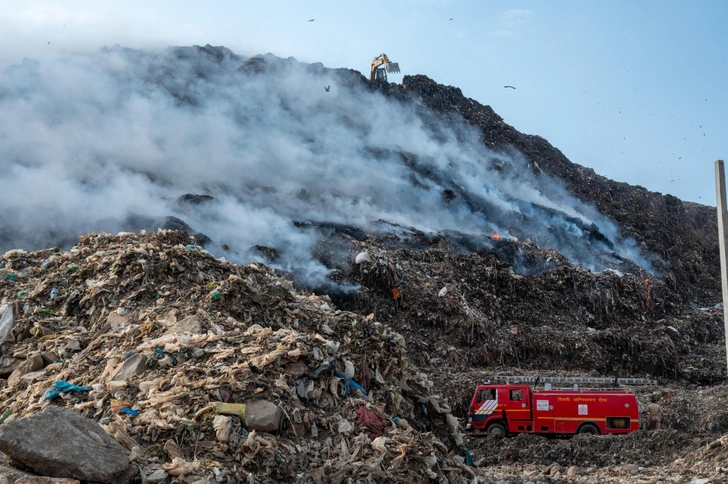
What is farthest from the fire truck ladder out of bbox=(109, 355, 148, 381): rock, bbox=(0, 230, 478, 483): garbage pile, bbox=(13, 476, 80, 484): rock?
bbox=(13, 476, 80, 484): rock

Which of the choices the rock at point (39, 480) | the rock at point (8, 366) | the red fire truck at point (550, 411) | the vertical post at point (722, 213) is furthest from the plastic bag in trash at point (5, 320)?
the vertical post at point (722, 213)

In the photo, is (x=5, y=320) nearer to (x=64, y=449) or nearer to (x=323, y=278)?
(x=64, y=449)

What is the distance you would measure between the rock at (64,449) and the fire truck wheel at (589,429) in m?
8.41

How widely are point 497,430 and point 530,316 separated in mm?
6086

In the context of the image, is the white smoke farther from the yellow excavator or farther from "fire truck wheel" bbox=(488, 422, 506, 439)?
"fire truck wheel" bbox=(488, 422, 506, 439)

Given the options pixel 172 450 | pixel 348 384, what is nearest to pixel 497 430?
pixel 348 384

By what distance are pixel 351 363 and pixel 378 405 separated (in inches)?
18.4

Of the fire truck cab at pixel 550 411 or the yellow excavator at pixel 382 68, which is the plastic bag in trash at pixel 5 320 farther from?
the yellow excavator at pixel 382 68

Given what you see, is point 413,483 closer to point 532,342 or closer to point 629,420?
point 629,420

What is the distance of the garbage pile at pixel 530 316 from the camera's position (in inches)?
597

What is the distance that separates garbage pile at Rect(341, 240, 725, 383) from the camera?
15.2 metres

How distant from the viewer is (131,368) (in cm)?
598

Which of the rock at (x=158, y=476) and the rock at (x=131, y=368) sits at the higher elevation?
the rock at (x=131, y=368)

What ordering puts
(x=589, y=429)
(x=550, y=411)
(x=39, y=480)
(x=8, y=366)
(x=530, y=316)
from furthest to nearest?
(x=530, y=316)
(x=550, y=411)
(x=589, y=429)
(x=8, y=366)
(x=39, y=480)
